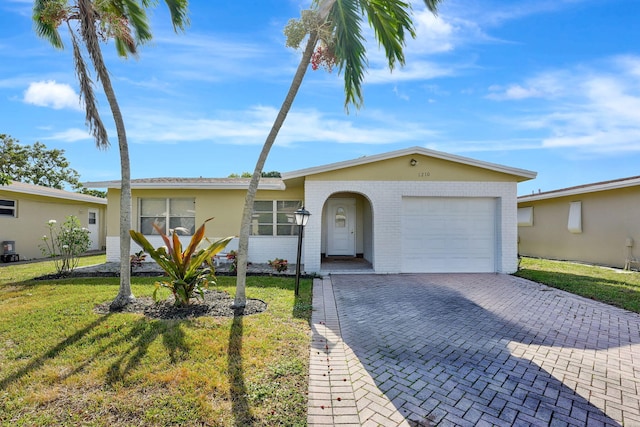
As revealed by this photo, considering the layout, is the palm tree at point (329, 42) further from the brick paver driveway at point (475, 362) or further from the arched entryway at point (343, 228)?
the arched entryway at point (343, 228)

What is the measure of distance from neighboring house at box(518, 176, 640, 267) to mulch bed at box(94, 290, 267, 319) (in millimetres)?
12461

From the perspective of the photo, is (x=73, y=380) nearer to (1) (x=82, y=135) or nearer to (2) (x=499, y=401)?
(2) (x=499, y=401)

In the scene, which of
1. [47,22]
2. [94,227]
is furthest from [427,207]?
[94,227]

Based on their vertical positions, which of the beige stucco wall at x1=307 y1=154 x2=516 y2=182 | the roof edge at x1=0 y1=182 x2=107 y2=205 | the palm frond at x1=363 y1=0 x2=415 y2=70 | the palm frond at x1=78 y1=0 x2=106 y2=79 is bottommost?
the roof edge at x1=0 y1=182 x2=107 y2=205

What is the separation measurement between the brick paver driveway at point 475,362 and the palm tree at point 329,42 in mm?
2143

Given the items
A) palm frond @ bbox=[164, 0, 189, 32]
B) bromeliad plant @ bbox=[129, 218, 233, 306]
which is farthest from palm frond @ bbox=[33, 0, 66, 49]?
bromeliad plant @ bbox=[129, 218, 233, 306]

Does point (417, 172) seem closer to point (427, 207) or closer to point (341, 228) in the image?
point (427, 207)

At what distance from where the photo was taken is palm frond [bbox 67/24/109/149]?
6012mm

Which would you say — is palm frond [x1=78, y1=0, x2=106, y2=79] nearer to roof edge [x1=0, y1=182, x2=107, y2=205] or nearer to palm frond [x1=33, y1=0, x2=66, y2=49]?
palm frond [x1=33, y1=0, x2=66, y2=49]

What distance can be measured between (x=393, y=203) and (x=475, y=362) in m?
6.37

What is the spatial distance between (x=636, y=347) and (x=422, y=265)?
5.74m

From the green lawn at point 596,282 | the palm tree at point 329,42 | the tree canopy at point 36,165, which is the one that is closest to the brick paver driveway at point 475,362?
the green lawn at point 596,282

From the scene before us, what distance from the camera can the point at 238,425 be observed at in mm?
2451

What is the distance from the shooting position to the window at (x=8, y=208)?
12.7 meters
